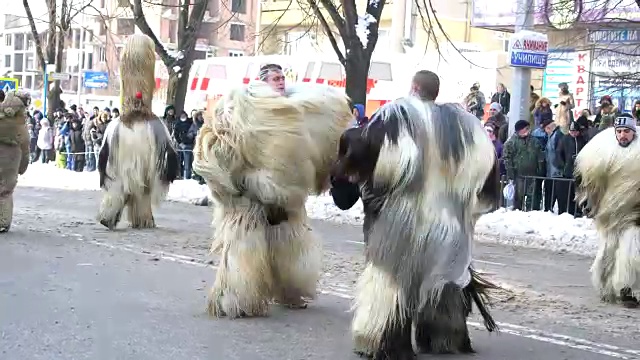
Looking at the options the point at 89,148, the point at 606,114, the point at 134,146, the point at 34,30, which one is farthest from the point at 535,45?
the point at 34,30

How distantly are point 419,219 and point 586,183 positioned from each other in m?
3.51

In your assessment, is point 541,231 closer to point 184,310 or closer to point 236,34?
point 184,310

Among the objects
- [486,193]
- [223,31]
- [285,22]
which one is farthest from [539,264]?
[223,31]

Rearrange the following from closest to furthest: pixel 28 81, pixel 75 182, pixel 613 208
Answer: pixel 613 208 → pixel 75 182 → pixel 28 81

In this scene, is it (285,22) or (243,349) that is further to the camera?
(285,22)

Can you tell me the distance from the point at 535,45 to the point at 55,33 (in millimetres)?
20299

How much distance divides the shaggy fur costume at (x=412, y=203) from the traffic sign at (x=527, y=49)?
10.2 meters

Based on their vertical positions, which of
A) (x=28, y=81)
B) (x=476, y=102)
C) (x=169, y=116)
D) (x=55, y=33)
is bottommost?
(x=169, y=116)

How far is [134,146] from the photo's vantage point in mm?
12711

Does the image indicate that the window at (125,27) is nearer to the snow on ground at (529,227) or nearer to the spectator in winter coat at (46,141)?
the spectator in winter coat at (46,141)

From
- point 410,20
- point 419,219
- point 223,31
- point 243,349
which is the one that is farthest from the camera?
point 223,31

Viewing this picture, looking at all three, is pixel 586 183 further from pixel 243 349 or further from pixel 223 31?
pixel 223 31

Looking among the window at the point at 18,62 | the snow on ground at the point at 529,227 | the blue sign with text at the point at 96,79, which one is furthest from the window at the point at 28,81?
the snow on ground at the point at 529,227

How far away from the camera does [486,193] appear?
242 inches
